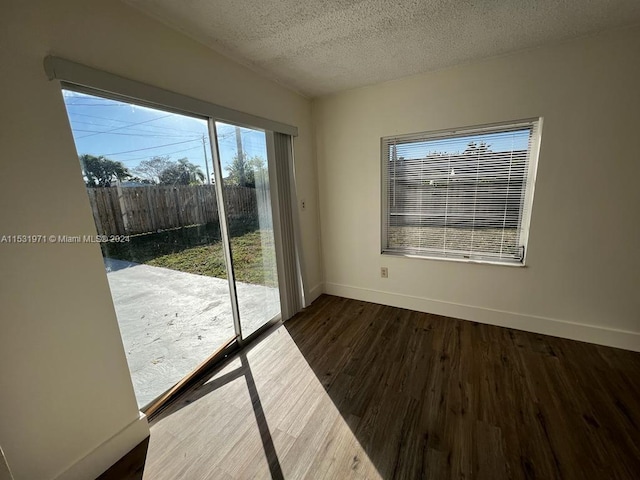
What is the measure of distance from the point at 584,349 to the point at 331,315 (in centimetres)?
214

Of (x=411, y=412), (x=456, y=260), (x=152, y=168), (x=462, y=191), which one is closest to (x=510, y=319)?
(x=456, y=260)

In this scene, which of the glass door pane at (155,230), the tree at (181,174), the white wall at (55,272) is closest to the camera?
the white wall at (55,272)

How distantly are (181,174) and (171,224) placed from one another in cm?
35

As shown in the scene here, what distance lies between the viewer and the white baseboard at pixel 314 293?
301 cm

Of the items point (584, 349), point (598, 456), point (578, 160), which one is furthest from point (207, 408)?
point (578, 160)

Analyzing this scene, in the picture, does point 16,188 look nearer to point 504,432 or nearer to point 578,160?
point 504,432

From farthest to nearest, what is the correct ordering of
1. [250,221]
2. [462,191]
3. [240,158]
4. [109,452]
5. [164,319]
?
[462,191]
[250,221]
[240,158]
[164,319]
[109,452]

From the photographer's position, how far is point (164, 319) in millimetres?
1721

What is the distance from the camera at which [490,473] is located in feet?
4.05

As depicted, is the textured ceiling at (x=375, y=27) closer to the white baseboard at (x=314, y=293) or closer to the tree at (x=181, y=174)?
the tree at (x=181, y=174)

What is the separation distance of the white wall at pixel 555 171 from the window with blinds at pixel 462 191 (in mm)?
108

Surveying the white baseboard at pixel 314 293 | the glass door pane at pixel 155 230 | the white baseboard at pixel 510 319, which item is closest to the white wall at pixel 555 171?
the white baseboard at pixel 510 319

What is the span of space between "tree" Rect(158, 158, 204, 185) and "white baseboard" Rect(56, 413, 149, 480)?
4.68ft

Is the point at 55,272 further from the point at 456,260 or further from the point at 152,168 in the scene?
the point at 456,260
